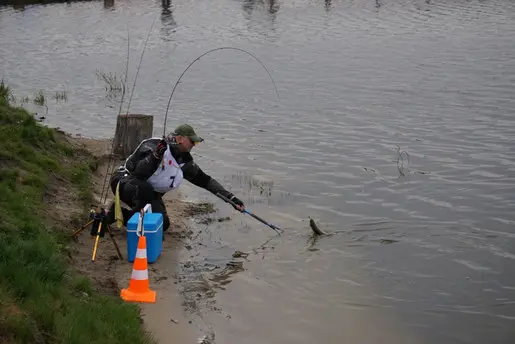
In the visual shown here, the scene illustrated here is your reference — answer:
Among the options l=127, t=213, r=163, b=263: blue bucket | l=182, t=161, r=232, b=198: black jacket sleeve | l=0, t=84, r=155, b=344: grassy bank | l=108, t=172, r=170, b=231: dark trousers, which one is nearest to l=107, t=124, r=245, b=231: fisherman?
l=108, t=172, r=170, b=231: dark trousers

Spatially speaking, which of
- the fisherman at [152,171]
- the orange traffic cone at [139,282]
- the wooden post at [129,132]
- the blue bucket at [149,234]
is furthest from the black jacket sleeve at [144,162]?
the wooden post at [129,132]

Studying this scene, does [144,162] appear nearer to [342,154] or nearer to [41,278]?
[41,278]

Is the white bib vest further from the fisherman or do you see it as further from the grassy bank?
the grassy bank

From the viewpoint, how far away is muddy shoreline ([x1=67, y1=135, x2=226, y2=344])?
6629 millimetres

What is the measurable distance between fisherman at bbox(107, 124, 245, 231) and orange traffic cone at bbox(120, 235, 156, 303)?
4.28 feet

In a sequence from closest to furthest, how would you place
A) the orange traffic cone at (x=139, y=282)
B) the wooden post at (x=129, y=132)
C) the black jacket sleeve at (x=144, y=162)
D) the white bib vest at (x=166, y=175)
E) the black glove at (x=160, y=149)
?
the orange traffic cone at (x=139, y=282) → the black glove at (x=160, y=149) → the black jacket sleeve at (x=144, y=162) → the white bib vest at (x=166, y=175) → the wooden post at (x=129, y=132)

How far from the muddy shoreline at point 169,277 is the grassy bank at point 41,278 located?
0.94 feet

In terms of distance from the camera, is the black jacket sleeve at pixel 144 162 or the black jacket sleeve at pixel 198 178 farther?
the black jacket sleeve at pixel 198 178

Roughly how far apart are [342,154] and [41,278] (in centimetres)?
894

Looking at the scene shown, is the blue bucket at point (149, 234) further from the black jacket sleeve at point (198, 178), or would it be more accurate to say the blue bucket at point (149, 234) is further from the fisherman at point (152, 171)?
the black jacket sleeve at point (198, 178)

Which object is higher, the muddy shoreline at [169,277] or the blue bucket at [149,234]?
the blue bucket at [149,234]

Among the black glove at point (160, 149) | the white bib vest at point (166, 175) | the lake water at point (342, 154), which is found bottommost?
the lake water at point (342, 154)

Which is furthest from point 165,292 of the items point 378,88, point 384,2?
point 384,2

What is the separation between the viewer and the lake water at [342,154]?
769cm
